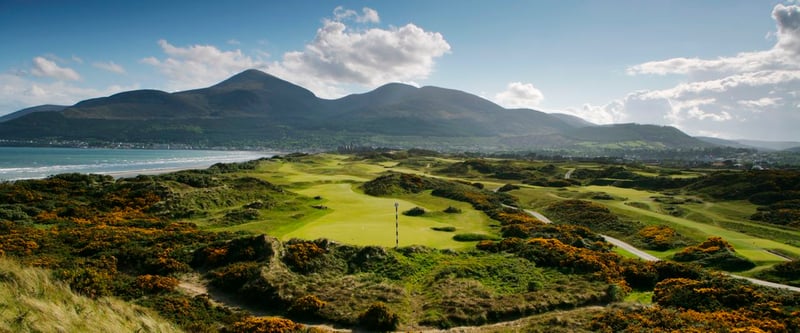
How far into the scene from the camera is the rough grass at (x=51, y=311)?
792 centimetres

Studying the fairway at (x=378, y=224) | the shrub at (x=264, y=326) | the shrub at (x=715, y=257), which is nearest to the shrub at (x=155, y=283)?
the shrub at (x=264, y=326)

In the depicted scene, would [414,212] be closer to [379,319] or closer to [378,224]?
[378,224]

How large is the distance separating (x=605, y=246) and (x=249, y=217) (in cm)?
2919

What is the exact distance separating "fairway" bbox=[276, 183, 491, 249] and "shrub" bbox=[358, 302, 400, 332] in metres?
10.9

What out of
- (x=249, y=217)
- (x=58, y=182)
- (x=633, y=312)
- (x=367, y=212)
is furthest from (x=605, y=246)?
(x=58, y=182)

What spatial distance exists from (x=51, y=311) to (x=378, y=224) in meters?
24.6

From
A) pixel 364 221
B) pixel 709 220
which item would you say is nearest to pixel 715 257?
pixel 709 220

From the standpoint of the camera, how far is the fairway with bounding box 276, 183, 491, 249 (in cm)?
2739

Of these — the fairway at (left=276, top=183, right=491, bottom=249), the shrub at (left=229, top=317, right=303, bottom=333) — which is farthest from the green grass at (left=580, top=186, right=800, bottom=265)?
the shrub at (left=229, top=317, right=303, bottom=333)

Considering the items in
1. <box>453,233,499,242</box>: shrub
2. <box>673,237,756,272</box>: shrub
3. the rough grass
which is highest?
the rough grass

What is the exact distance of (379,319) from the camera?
1452 cm

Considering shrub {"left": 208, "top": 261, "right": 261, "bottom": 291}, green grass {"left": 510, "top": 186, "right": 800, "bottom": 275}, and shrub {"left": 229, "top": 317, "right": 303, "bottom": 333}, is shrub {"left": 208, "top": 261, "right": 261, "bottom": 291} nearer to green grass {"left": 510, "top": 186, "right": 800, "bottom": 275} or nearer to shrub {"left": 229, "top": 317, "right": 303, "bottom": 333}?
shrub {"left": 229, "top": 317, "right": 303, "bottom": 333}

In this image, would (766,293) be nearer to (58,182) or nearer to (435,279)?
(435,279)

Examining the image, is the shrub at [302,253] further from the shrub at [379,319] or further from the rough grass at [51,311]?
the rough grass at [51,311]
